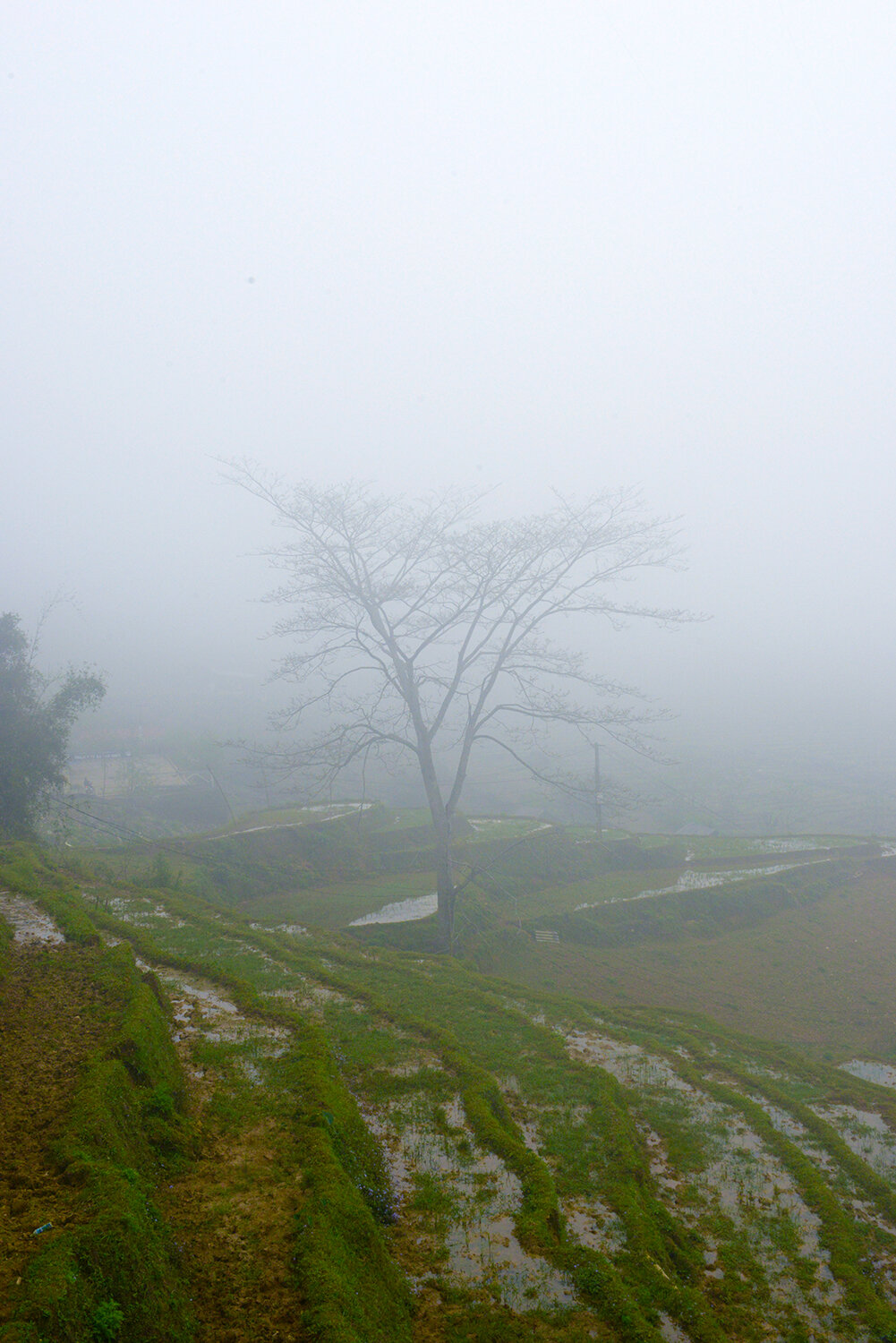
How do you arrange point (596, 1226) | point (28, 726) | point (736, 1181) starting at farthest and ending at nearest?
point (28, 726)
point (736, 1181)
point (596, 1226)

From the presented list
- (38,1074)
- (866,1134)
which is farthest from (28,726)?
(866,1134)

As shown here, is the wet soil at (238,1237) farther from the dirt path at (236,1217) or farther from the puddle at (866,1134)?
the puddle at (866,1134)

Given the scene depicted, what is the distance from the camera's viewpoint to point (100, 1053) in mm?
5996

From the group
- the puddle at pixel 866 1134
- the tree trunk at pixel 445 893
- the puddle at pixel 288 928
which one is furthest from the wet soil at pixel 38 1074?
the tree trunk at pixel 445 893

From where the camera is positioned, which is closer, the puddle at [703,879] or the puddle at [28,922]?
the puddle at [28,922]

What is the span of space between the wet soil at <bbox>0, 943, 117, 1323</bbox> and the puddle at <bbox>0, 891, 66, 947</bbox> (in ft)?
0.89

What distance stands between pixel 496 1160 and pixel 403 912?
14.4 metres

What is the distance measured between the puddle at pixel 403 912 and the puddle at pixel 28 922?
9.30 m

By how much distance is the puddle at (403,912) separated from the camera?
64.7ft

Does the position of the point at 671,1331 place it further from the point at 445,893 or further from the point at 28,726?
the point at 28,726

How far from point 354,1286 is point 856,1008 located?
1549 cm

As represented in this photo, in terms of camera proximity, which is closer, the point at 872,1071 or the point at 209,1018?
the point at 209,1018

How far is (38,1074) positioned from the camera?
5773mm

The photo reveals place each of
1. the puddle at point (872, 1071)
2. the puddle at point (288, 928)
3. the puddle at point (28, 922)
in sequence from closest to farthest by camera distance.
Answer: the puddle at point (28, 922) < the puddle at point (872, 1071) < the puddle at point (288, 928)
